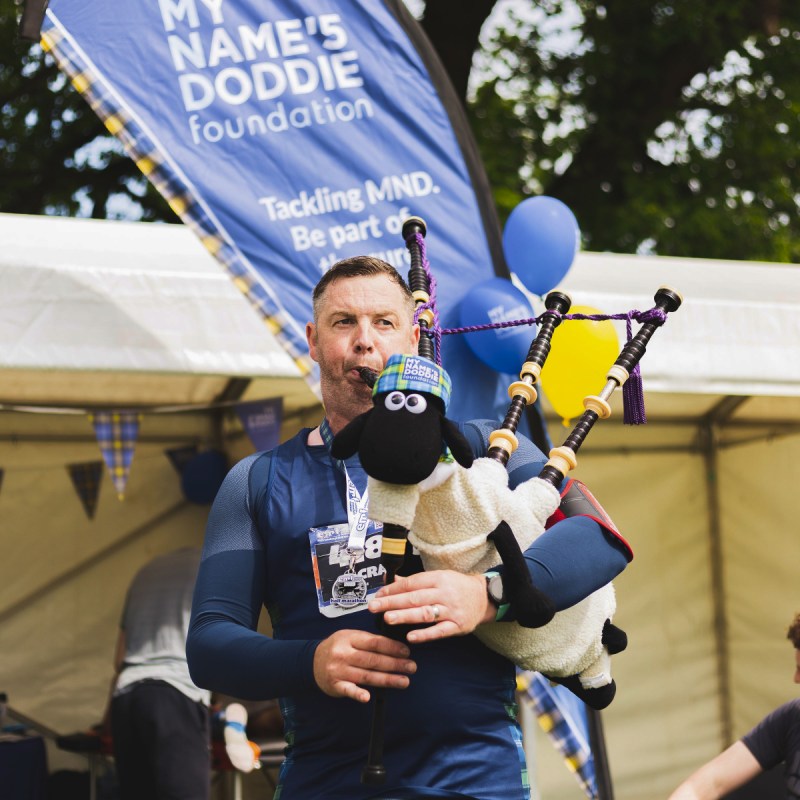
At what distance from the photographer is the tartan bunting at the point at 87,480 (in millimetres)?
5758

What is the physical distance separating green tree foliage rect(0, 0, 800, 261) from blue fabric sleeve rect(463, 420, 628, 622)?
756cm

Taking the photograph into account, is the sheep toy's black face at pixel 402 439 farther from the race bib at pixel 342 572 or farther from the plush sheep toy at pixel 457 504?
the race bib at pixel 342 572

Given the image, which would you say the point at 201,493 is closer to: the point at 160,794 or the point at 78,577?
the point at 78,577

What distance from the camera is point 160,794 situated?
4090mm

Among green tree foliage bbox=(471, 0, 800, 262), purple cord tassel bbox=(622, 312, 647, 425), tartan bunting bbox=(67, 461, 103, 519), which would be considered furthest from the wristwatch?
green tree foliage bbox=(471, 0, 800, 262)

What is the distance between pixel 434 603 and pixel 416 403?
0.76 feet

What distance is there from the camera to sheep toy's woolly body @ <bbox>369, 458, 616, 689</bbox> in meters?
1.37

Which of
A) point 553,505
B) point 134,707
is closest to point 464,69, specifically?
point 134,707

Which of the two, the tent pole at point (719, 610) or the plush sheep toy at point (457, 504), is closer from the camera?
the plush sheep toy at point (457, 504)

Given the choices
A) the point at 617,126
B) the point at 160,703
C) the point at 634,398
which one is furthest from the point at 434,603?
the point at 617,126

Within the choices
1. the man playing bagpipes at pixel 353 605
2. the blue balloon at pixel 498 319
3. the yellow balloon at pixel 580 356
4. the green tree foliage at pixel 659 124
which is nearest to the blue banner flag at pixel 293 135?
the blue balloon at pixel 498 319

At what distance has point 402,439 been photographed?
4.28 ft

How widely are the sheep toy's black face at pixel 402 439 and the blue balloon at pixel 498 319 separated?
6.93 ft

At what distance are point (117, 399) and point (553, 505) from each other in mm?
4316
